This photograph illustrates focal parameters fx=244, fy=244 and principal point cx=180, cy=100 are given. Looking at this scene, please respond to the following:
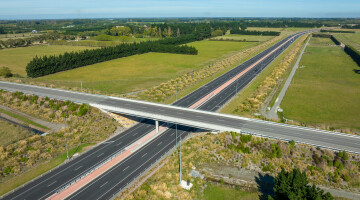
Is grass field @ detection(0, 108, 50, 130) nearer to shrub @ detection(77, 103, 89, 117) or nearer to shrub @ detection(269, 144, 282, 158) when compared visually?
shrub @ detection(77, 103, 89, 117)

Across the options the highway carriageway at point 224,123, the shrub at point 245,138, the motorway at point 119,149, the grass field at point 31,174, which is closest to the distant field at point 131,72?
the highway carriageway at point 224,123

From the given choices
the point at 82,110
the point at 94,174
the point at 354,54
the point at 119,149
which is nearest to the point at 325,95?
the point at 119,149

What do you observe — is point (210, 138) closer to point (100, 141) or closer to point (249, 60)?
point (100, 141)

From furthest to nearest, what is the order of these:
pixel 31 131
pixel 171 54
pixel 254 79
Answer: pixel 171 54, pixel 254 79, pixel 31 131

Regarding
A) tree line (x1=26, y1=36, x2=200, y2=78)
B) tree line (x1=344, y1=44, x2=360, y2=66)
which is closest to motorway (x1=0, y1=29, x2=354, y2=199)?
tree line (x1=26, y1=36, x2=200, y2=78)

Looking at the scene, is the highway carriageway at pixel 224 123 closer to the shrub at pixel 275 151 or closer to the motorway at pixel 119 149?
the motorway at pixel 119 149

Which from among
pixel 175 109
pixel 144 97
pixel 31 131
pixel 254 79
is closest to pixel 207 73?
pixel 254 79

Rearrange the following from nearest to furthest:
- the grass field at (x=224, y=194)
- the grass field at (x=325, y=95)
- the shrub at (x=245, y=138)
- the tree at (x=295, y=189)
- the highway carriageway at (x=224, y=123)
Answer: the tree at (x=295, y=189) < the grass field at (x=224, y=194) < the highway carriageway at (x=224, y=123) < the shrub at (x=245, y=138) < the grass field at (x=325, y=95)
